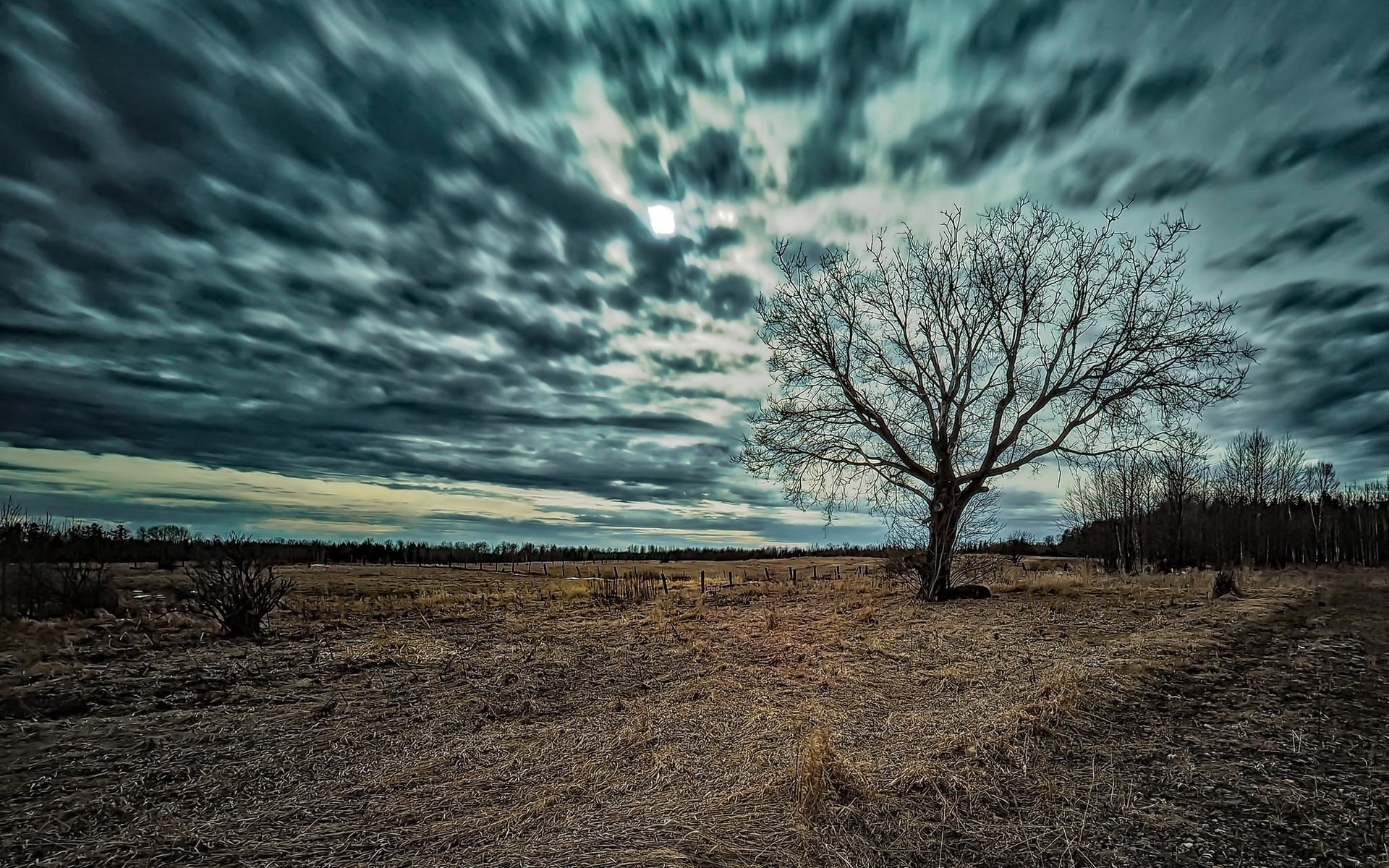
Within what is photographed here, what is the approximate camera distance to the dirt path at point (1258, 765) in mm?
4043

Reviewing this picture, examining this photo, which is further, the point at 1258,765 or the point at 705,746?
the point at 705,746

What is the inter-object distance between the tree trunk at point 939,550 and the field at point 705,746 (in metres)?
4.87

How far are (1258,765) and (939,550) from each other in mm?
11817

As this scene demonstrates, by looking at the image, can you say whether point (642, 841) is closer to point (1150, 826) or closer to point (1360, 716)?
point (1150, 826)

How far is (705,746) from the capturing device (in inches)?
250

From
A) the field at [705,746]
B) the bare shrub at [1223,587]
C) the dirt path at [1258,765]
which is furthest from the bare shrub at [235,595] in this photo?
the bare shrub at [1223,587]

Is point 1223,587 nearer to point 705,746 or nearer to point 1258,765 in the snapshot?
point 1258,765

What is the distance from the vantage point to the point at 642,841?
14.1 ft

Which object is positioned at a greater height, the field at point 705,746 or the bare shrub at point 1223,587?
the bare shrub at point 1223,587

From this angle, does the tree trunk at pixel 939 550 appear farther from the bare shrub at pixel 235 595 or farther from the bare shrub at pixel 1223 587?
the bare shrub at pixel 235 595

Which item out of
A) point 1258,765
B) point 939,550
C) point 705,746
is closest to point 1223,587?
point 939,550

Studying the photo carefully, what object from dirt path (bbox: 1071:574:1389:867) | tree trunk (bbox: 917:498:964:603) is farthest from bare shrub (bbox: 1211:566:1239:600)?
dirt path (bbox: 1071:574:1389:867)

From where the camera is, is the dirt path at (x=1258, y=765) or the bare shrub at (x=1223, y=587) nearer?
the dirt path at (x=1258, y=765)

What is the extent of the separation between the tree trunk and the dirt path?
308 inches
